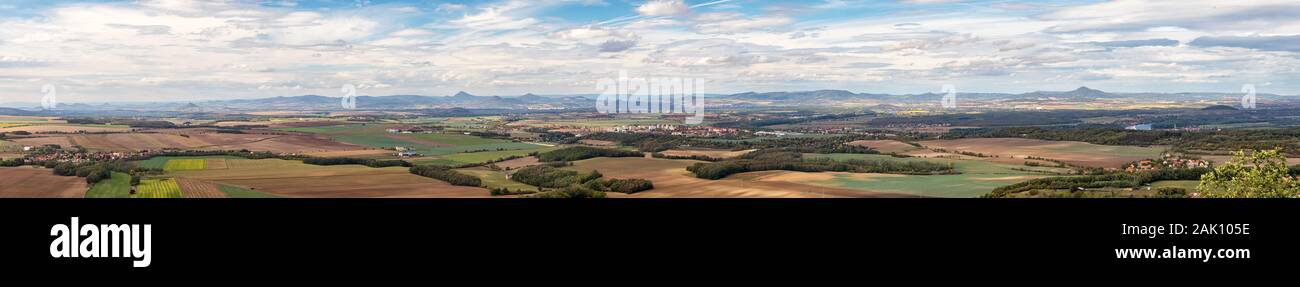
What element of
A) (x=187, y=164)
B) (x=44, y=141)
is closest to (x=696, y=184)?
(x=187, y=164)

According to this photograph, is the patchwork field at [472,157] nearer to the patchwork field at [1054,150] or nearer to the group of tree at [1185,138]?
the patchwork field at [1054,150]

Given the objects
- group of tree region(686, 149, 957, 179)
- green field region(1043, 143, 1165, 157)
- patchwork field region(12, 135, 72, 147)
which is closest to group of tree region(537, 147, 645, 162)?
group of tree region(686, 149, 957, 179)

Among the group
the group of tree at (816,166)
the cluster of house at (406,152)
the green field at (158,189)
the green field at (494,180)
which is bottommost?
the green field at (494,180)

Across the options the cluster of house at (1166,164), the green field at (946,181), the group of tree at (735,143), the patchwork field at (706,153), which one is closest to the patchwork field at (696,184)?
the green field at (946,181)

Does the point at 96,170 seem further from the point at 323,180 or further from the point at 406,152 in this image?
the point at 406,152

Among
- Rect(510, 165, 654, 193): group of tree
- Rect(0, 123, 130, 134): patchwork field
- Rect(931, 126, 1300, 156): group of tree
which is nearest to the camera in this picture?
Rect(510, 165, 654, 193): group of tree

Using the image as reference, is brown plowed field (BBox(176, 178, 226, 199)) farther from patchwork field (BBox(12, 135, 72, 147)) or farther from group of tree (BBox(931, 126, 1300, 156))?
group of tree (BBox(931, 126, 1300, 156))
